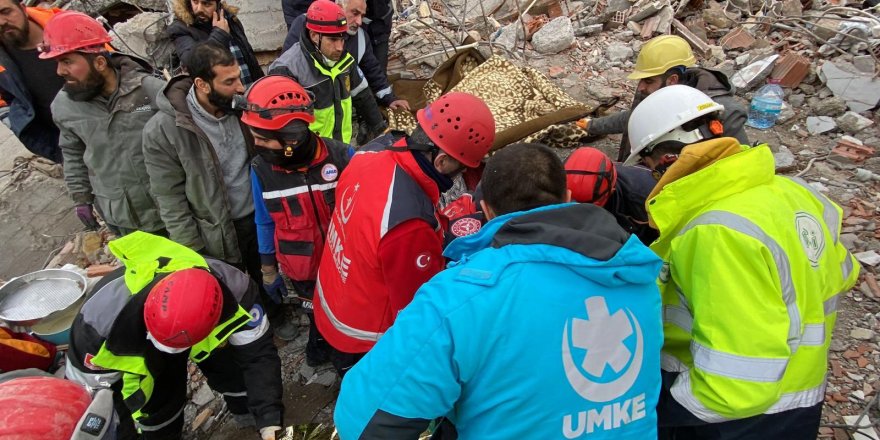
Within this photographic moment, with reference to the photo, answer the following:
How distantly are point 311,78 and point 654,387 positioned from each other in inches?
132

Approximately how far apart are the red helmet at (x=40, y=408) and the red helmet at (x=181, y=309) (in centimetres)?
36

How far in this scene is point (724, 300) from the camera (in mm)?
1504

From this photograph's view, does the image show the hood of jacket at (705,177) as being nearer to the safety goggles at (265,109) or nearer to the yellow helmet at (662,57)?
the safety goggles at (265,109)

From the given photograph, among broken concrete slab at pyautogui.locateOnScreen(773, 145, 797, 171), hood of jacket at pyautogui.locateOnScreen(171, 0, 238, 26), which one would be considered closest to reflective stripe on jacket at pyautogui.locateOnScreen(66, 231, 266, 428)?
hood of jacket at pyautogui.locateOnScreen(171, 0, 238, 26)

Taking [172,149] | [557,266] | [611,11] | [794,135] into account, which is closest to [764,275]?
[557,266]

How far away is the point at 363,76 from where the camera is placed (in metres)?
4.55

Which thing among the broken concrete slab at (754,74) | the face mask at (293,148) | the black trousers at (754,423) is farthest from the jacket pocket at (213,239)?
the broken concrete slab at (754,74)

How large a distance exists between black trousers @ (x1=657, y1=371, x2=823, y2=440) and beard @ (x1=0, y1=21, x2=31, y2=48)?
16.1ft

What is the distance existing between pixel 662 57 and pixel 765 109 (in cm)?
242

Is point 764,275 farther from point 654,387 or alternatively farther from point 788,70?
point 788,70

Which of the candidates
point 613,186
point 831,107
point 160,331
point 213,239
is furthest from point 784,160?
point 160,331

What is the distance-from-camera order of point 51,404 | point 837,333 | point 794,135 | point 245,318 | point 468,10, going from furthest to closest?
point 468,10
point 794,135
point 837,333
point 245,318
point 51,404

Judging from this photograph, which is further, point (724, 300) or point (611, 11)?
point (611, 11)

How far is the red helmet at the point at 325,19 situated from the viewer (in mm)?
3779
